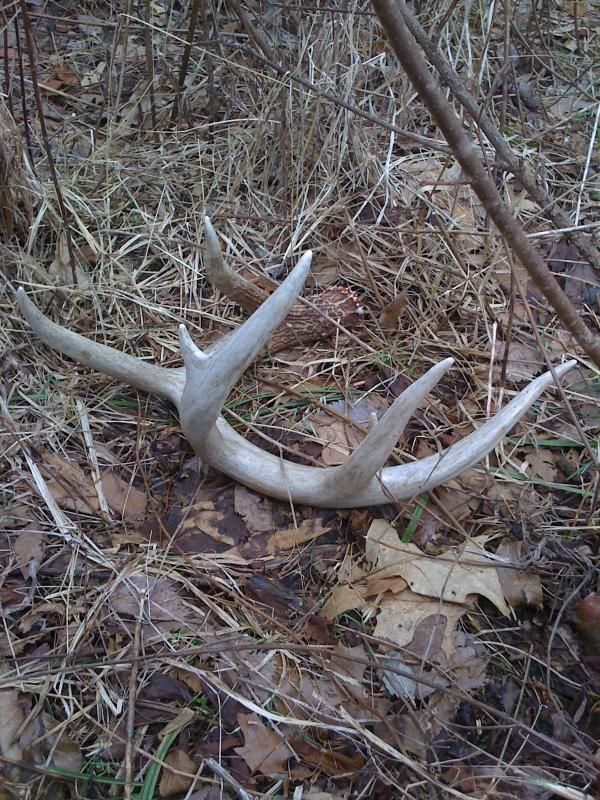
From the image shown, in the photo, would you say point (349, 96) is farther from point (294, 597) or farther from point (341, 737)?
point (341, 737)

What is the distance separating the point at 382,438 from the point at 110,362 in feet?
2.97

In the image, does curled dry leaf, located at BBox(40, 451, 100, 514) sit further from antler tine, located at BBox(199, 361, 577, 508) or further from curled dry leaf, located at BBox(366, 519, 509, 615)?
curled dry leaf, located at BBox(366, 519, 509, 615)

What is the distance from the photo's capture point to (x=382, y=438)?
5.98ft

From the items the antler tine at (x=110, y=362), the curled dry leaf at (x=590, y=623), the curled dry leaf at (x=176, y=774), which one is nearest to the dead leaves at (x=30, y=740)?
the curled dry leaf at (x=176, y=774)

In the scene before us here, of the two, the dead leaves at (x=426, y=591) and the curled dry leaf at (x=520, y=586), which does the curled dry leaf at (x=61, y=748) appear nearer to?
the dead leaves at (x=426, y=591)

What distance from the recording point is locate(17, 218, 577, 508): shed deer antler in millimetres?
1769

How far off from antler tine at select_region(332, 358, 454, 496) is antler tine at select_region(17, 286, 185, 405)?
60 centimetres

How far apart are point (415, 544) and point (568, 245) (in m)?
1.49

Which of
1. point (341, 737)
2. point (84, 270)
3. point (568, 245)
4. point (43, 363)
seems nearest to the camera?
point (341, 737)

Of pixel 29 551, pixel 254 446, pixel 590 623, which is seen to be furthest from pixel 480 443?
pixel 29 551

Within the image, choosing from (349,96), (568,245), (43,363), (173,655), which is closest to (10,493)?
(43,363)

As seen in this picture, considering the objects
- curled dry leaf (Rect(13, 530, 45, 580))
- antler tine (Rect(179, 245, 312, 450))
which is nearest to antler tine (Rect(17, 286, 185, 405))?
antler tine (Rect(179, 245, 312, 450))

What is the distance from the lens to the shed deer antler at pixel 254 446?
1769 mm

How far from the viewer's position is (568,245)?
281cm
